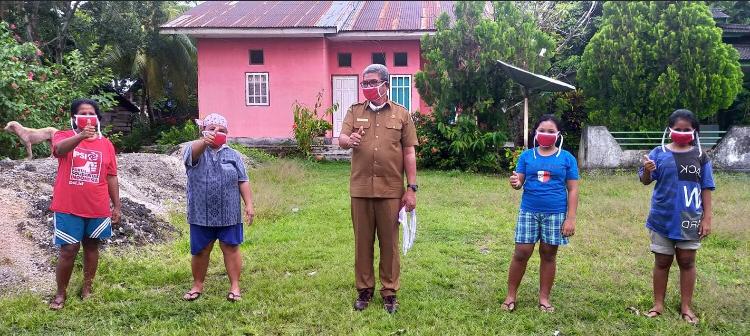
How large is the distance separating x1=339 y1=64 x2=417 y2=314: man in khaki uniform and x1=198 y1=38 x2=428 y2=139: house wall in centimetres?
1188

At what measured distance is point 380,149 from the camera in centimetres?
424

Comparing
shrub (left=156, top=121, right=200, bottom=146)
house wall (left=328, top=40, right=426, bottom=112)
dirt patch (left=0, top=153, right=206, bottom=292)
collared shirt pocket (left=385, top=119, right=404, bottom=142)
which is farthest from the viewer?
house wall (left=328, top=40, right=426, bottom=112)

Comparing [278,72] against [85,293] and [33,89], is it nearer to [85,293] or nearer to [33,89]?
[33,89]

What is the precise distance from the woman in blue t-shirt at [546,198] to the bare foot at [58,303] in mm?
3356

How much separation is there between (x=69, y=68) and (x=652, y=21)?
1283 centimetres

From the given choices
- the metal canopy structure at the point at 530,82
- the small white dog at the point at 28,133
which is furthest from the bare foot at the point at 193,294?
the metal canopy structure at the point at 530,82

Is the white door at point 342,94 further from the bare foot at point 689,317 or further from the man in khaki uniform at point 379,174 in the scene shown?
the bare foot at point 689,317

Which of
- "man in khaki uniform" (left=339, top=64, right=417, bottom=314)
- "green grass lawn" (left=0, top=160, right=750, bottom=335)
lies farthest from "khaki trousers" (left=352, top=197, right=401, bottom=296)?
"green grass lawn" (left=0, top=160, right=750, bottom=335)

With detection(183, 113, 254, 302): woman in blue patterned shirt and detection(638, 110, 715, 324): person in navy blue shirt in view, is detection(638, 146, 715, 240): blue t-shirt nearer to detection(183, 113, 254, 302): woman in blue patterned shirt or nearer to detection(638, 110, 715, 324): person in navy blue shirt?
A: detection(638, 110, 715, 324): person in navy blue shirt

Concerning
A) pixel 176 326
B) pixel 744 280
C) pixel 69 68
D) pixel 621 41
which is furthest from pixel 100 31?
pixel 744 280

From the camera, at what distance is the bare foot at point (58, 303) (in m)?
4.31

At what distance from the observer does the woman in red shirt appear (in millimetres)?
4195

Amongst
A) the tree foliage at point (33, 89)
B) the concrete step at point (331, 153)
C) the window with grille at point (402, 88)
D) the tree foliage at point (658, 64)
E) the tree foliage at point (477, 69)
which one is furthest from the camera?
the window with grille at point (402, 88)

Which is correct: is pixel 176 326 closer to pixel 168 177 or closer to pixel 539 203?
pixel 539 203
